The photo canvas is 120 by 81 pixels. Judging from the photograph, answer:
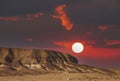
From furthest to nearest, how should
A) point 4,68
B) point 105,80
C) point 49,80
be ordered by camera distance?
point 4,68, point 49,80, point 105,80

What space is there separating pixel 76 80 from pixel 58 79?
3616 mm

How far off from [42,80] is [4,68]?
139m

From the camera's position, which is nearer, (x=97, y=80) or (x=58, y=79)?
(x=97, y=80)

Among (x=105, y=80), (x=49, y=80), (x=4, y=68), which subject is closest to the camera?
(x=105, y=80)

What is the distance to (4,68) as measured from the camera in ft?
655

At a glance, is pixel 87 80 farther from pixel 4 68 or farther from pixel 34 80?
pixel 4 68

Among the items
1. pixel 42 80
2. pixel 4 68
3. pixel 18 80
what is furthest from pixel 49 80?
pixel 4 68

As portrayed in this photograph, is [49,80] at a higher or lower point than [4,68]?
lower

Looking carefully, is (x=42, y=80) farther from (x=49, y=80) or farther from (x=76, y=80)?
(x=76, y=80)

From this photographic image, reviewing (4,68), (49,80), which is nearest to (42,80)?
(49,80)

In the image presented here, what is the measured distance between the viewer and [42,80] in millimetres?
63875

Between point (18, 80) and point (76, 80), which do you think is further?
point (18, 80)

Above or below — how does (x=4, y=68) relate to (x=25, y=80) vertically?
above

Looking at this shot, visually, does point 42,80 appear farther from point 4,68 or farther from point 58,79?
point 4,68
